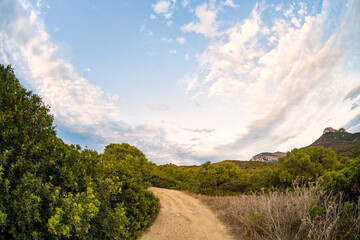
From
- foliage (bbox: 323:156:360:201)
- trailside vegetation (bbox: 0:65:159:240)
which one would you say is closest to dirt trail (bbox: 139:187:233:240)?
trailside vegetation (bbox: 0:65:159:240)

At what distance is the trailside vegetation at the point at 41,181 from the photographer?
9.25 ft

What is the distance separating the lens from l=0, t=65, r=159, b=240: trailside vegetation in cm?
282

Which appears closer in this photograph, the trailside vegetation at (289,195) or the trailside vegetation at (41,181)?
the trailside vegetation at (41,181)

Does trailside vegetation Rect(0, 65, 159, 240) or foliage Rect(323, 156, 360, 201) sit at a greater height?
trailside vegetation Rect(0, 65, 159, 240)

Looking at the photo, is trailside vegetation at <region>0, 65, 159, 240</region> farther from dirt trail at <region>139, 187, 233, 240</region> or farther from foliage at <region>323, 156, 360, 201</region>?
foliage at <region>323, 156, 360, 201</region>

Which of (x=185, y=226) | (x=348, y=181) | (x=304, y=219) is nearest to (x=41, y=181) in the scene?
(x=304, y=219)

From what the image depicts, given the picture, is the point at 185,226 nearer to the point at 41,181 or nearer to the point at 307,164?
the point at 41,181

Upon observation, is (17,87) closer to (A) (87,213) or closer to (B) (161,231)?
(A) (87,213)

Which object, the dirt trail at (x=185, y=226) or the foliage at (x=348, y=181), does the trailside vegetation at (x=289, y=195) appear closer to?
the foliage at (x=348, y=181)

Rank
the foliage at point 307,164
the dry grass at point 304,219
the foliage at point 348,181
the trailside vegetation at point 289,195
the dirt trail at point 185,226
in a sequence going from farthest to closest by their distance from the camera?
the foliage at point 307,164
the dirt trail at point 185,226
the foliage at point 348,181
the trailside vegetation at point 289,195
the dry grass at point 304,219

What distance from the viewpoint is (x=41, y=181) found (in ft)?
10.7

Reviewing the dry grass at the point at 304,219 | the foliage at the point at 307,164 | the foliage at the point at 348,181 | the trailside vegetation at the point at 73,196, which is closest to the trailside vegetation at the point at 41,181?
the trailside vegetation at the point at 73,196

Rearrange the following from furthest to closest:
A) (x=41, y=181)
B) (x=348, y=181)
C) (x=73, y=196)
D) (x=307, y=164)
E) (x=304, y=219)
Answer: (x=307, y=164)
(x=348, y=181)
(x=304, y=219)
(x=73, y=196)
(x=41, y=181)

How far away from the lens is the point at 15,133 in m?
3.48
